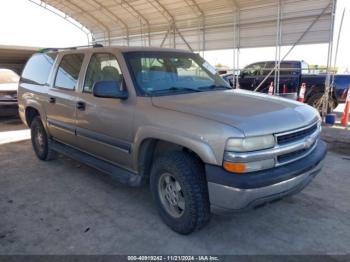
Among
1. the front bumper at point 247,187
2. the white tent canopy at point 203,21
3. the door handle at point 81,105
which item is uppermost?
the white tent canopy at point 203,21

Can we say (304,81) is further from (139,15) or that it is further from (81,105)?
(81,105)

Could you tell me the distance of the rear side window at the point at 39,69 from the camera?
536cm

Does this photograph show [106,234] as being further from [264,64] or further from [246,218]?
[264,64]

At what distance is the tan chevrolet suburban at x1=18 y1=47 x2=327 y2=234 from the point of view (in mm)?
2709

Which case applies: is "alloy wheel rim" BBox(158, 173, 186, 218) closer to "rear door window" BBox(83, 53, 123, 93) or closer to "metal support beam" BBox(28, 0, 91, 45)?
"rear door window" BBox(83, 53, 123, 93)

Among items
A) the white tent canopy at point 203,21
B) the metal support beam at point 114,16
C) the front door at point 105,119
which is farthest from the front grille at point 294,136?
the metal support beam at point 114,16

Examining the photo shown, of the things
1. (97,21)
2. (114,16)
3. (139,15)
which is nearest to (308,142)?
(139,15)

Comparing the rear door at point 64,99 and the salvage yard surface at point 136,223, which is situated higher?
the rear door at point 64,99

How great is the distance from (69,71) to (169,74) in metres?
1.71

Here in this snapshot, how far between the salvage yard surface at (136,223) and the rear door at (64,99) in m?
0.77

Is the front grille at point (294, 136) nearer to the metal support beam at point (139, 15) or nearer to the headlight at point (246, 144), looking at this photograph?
the headlight at point (246, 144)

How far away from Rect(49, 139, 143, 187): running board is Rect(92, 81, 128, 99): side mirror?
2.98ft

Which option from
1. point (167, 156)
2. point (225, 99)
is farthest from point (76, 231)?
point (225, 99)

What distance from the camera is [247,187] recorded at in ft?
8.60
